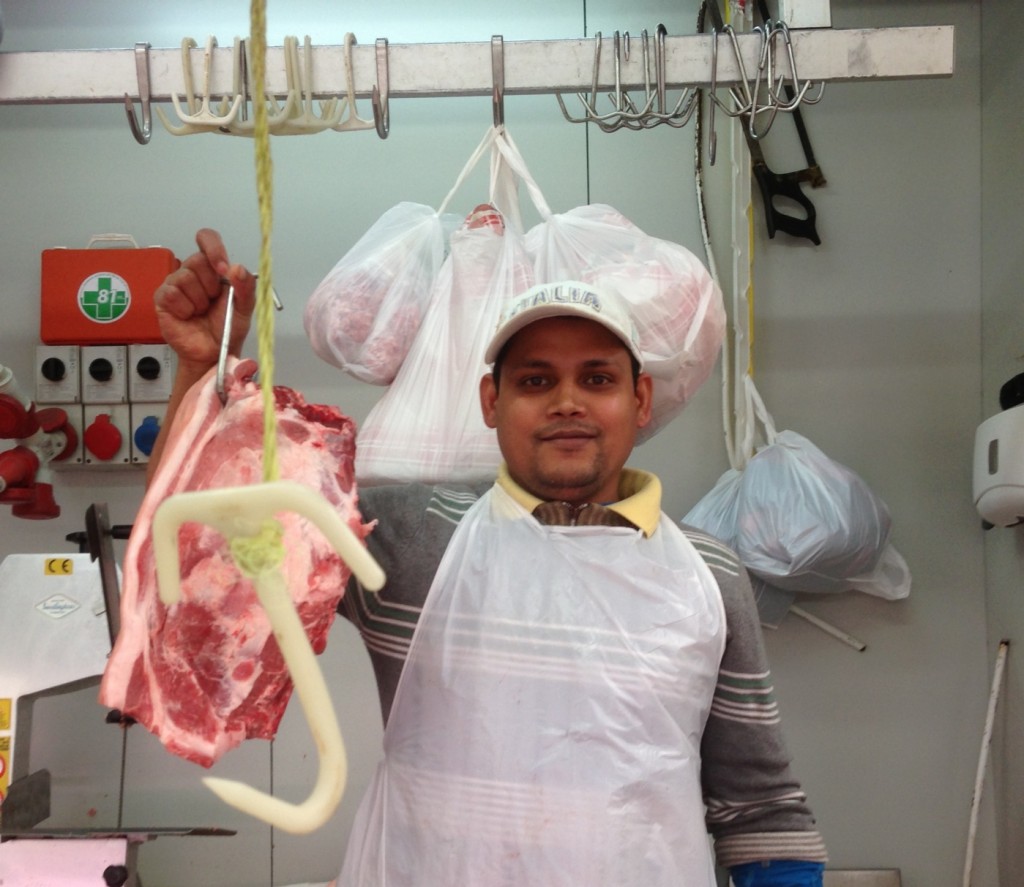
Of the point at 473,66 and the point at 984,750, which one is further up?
the point at 473,66

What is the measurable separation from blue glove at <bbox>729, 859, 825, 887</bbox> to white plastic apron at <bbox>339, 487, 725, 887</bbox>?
0.14 metres

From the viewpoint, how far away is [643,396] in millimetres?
1430

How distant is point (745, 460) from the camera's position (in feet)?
7.57

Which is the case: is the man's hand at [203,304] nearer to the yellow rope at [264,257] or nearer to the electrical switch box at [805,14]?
the yellow rope at [264,257]

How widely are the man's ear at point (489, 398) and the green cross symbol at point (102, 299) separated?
4.20 ft

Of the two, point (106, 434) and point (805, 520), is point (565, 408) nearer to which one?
point (805, 520)

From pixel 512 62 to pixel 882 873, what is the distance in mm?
1995

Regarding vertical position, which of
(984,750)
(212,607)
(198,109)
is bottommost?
(984,750)

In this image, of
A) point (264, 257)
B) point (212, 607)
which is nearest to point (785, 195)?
point (212, 607)

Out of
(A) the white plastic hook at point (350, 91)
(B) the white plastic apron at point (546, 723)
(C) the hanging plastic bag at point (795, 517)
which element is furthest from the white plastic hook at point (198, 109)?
(C) the hanging plastic bag at point (795, 517)

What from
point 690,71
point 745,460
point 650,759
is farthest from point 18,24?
point 650,759

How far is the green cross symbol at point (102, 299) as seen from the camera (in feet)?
7.70

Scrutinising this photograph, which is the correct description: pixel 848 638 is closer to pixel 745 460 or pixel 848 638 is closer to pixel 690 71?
pixel 745 460

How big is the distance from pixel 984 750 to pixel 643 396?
1.44 m
